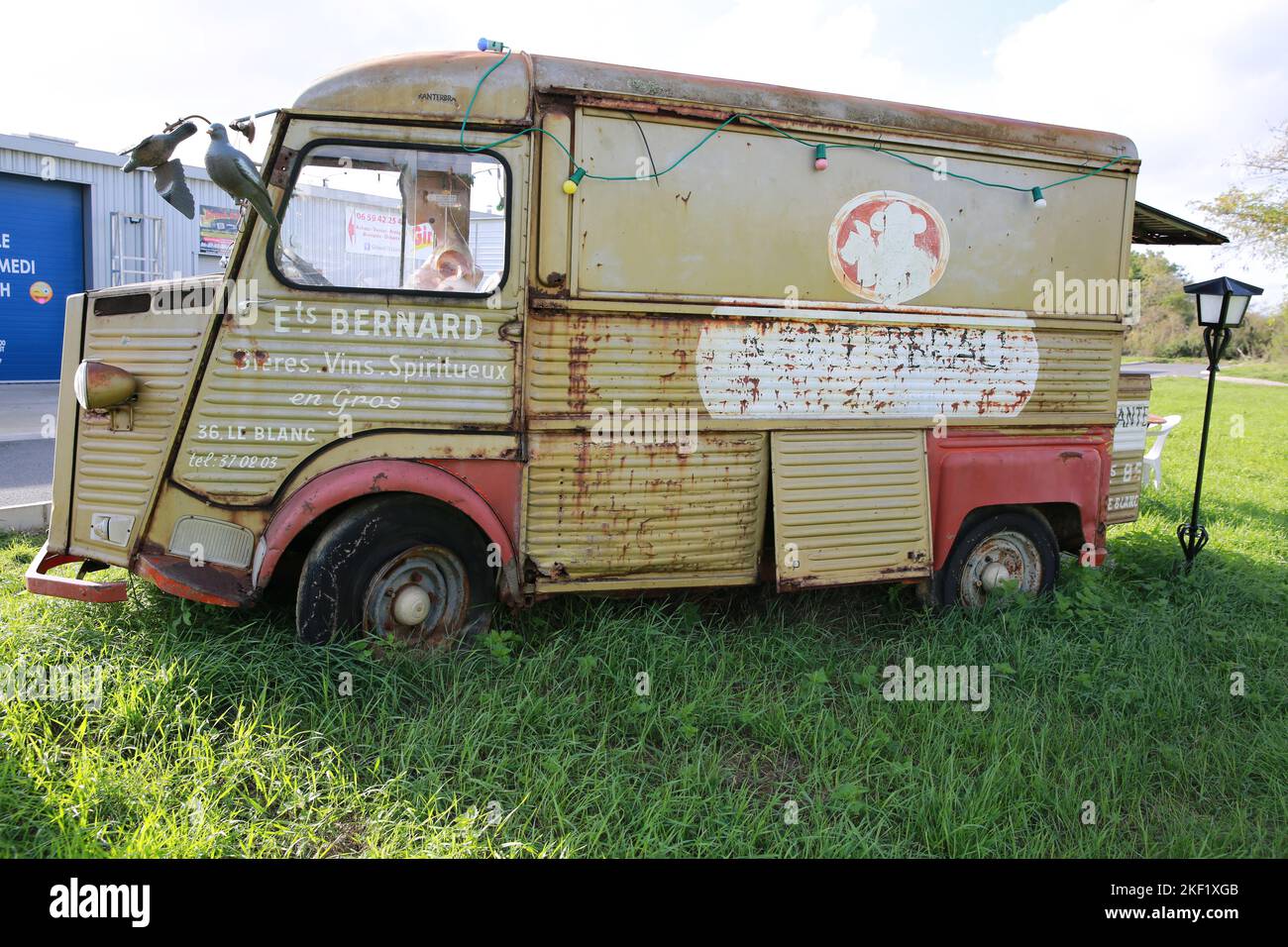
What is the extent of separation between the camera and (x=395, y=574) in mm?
4070

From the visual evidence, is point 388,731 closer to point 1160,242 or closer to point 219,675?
point 219,675

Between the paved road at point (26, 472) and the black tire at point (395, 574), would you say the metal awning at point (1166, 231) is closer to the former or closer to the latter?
the black tire at point (395, 574)

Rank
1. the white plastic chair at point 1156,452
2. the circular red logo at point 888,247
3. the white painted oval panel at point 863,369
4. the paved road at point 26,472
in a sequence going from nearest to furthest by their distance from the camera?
the white painted oval panel at point 863,369
the circular red logo at point 888,247
the paved road at point 26,472
the white plastic chair at point 1156,452

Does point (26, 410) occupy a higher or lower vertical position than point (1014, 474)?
lower

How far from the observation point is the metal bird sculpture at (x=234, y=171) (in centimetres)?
344

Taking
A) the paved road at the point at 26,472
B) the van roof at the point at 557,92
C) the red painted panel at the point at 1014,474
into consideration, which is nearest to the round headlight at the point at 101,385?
the van roof at the point at 557,92

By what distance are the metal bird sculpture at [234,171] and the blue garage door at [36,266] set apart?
45.9ft

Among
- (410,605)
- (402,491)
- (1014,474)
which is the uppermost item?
(1014,474)

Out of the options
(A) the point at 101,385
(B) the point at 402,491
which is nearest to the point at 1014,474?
(B) the point at 402,491

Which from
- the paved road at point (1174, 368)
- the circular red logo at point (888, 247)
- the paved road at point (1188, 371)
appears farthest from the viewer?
the paved road at point (1174, 368)

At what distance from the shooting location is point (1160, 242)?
6672 millimetres

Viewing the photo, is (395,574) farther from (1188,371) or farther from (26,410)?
(1188,371)

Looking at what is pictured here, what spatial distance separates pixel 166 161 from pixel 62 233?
562 inches

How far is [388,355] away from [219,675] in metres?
1.59
